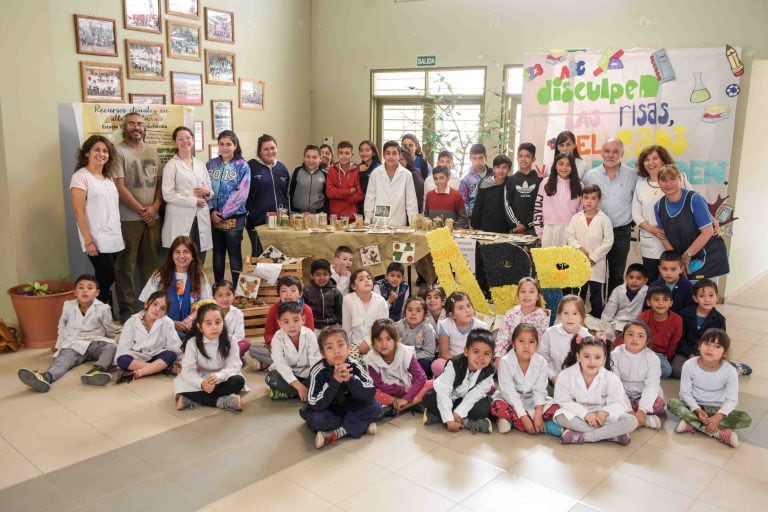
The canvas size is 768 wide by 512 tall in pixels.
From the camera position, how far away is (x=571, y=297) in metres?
4.21

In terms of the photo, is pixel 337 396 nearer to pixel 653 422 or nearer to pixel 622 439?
pixel 622 439

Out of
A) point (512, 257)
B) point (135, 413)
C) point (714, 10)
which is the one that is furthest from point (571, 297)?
point (714, 10)

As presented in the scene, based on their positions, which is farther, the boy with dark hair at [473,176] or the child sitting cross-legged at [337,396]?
the boy with dark hair at [473,176]

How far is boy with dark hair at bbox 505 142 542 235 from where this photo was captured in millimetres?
5691

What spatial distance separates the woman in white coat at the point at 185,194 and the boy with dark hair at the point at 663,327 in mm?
3771

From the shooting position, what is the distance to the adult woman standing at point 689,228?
493 cm

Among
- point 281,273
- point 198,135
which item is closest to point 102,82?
point 198,135

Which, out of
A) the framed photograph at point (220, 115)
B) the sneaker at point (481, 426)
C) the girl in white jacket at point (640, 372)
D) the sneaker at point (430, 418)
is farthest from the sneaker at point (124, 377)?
the framed photograph at point (220, 115)

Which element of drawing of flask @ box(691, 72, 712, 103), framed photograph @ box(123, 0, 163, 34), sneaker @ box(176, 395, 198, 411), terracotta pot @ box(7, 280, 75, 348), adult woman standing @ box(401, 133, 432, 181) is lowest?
sneaker @ box(176, 395, 198, 411)

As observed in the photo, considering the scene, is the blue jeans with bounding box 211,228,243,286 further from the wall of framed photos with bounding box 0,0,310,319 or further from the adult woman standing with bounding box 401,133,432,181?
the adult woman standing with bounding box 401,133,432,181

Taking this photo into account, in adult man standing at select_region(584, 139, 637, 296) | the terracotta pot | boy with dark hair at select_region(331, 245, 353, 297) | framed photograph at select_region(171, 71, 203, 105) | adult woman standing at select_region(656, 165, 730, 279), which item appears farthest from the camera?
framed photograph at select_region(171, 71, 203, 105)

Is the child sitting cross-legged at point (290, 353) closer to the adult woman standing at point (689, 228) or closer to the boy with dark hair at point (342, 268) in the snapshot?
the boy with dark hair at point (342, 268)

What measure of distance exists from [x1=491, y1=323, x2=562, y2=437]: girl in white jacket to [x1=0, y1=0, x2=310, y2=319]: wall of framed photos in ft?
13.2

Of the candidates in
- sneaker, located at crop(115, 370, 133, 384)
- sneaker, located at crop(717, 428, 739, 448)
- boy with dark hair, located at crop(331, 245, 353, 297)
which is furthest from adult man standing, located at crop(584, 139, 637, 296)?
sneaker, located at crop(115, 370, 133, 384)
